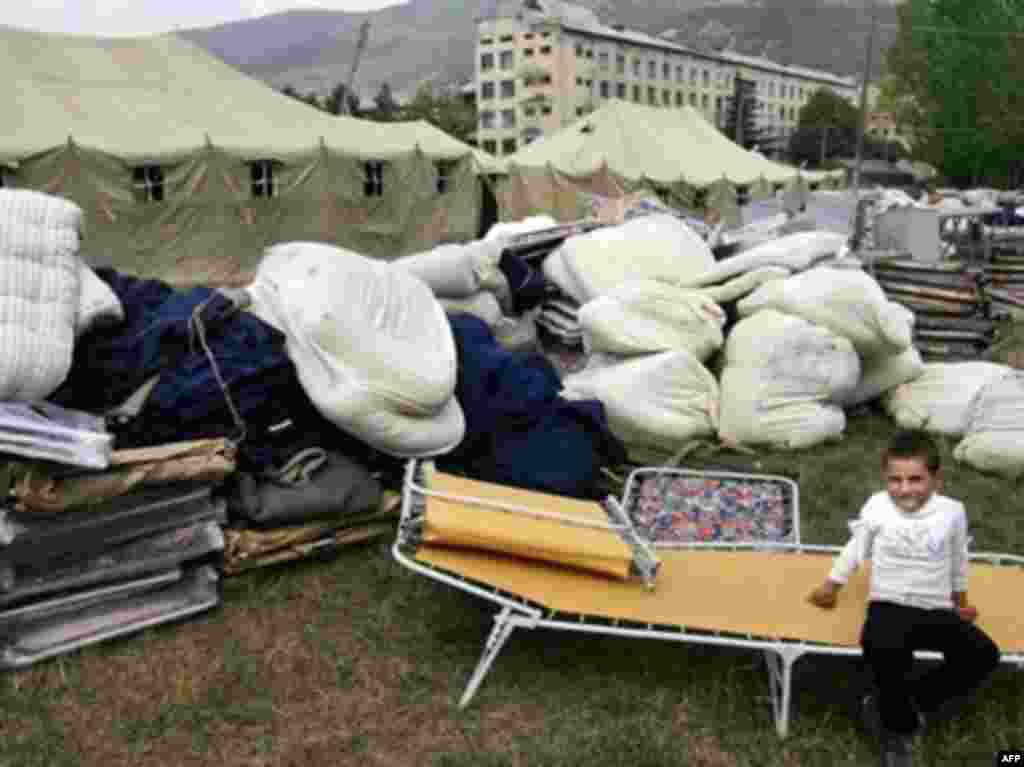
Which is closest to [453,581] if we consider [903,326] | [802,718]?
[802,718]

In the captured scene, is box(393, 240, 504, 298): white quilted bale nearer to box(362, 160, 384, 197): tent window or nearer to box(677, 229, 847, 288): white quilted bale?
box(677, 229, 847, 288): white quilted bale

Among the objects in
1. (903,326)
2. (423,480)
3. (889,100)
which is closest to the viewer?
(423,480)

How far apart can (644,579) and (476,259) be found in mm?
3670

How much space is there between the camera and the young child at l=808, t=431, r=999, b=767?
232 cm

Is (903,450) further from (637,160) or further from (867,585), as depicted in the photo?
(637,160)

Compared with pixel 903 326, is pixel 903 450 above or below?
above

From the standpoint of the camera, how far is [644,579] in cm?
280

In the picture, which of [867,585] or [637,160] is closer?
[867,585]

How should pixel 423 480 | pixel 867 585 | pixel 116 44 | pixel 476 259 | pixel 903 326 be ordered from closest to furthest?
pixel 867 585 → pixel 423 480 → pixel 903 326 → pixel 476 259 → pixel 116 44

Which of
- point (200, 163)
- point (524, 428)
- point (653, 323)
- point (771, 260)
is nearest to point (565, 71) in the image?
point (200, 163)

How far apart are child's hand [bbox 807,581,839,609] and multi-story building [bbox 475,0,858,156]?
59.4 m

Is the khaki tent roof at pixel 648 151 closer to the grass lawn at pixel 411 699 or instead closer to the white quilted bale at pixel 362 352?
the white quilted bale at pixel 362 352

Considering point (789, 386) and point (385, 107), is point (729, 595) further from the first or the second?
point (385, 107)

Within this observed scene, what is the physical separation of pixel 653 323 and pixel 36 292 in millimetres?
3126
